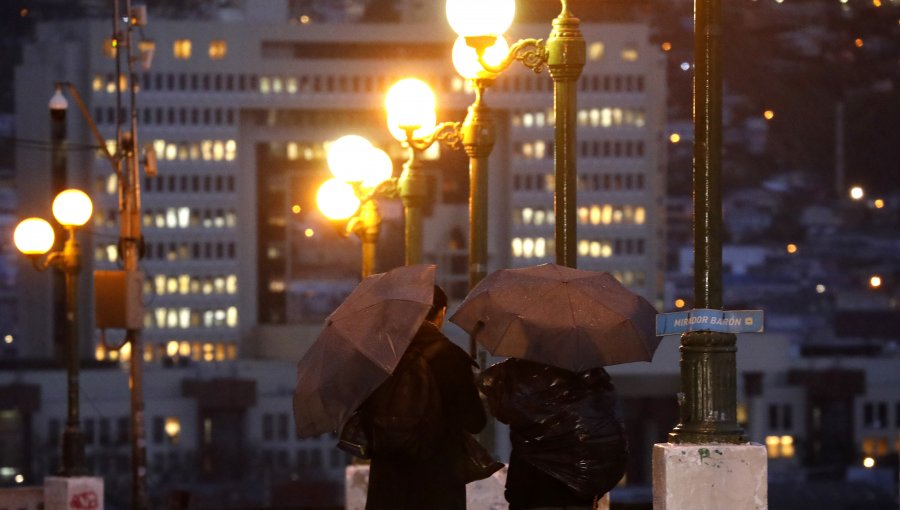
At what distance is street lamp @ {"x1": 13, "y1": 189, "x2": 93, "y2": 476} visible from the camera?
963 inches

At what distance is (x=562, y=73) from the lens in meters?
13.6

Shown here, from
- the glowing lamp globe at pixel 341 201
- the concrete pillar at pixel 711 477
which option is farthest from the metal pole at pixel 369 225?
the concrete pillar at pixel 711 477

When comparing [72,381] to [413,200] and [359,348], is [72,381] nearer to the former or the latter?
[413,200]

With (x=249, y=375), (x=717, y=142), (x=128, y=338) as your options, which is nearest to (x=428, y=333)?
(x=717, y=142)

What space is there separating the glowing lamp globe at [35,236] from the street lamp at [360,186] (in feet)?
12.4

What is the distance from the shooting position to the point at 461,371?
32.9 ft

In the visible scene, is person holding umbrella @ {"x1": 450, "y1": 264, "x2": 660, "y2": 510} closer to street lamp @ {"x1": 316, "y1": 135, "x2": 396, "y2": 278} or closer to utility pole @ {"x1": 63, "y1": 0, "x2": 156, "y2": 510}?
street lamp @ {"x1": 316, "y1": 135, "x2": 396, "y2": 278}

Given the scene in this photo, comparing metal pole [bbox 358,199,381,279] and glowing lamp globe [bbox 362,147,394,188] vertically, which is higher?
glowing lamp globe [bbox 362,147,394,188]

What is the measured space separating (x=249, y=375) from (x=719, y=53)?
168 meters

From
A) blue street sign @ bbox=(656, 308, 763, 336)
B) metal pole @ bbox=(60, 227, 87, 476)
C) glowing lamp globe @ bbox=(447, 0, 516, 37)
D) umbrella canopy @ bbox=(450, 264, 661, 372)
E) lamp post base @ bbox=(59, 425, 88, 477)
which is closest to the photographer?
blue street sign @ bbox=(656, 308, 763, 336)

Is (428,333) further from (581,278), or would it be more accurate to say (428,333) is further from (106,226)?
(106,226)

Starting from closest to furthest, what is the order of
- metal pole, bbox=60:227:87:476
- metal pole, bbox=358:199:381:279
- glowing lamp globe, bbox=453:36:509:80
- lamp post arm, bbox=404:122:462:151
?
glowing lamp globe, bbox=453:36:509:80, lamp post arm, bbox=404:122:462:151, metal pole, bbox=60:227:87:476, metal pole, bbox=358:199:381:279

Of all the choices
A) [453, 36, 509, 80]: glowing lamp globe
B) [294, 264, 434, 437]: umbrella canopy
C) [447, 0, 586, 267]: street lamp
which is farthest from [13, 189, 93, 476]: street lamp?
[294, 264, 434, 437]: umbrella canopy

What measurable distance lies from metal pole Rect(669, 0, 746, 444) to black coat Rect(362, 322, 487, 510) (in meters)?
1.05
